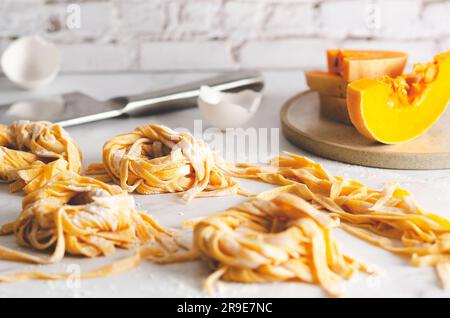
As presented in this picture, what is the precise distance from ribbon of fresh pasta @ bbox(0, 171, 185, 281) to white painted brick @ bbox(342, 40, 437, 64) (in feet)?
5.05

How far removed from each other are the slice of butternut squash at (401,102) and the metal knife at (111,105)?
0.55m

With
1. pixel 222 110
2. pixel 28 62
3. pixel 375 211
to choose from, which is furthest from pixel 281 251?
pixel 28 62

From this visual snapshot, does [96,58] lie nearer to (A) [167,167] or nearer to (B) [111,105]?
(B) [111,105]

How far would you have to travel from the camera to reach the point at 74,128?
1.98m

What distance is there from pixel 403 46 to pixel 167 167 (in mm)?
1463

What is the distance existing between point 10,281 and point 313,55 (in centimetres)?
174

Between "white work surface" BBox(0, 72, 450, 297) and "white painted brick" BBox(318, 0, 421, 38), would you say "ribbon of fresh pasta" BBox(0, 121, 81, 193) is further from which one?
"white painted brick" BBox(318, 0, 421, 38)

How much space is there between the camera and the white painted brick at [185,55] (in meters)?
2.63

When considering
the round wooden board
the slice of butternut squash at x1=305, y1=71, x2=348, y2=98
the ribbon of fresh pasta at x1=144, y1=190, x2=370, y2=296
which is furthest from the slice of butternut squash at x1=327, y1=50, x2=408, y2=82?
the ribbon of fresh pasta at x1=144, y1=190, x2=370, y2=296

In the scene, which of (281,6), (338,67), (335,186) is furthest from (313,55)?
(335,186)

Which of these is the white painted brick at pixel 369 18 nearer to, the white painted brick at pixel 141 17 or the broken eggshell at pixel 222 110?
the white painted brick at pixel 141 17

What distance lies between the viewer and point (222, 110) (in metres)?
1.92

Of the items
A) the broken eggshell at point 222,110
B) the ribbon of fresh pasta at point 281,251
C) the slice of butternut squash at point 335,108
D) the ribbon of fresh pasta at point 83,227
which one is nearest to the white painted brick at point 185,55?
the broken eggshell at point 222,110
